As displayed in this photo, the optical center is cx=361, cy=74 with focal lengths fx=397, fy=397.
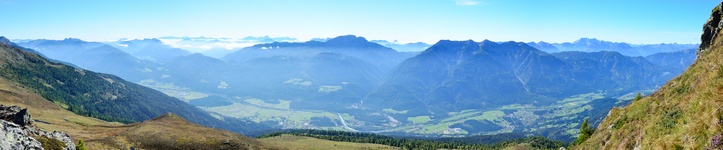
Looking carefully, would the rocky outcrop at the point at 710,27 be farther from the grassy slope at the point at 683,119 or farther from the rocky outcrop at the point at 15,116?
the rocky outcrop at the point at 15,116

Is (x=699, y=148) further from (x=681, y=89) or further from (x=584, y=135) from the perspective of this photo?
(x=584, y=135)

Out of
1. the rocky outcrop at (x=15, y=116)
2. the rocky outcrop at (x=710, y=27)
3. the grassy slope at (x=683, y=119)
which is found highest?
the rocky outcrop at (x=710, y=27)

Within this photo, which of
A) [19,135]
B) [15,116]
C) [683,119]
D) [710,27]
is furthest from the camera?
[15,116]

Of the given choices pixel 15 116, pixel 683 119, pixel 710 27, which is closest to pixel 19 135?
pixel 15 116

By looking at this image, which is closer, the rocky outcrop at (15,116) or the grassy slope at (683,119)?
the grassy slope at (683,119)

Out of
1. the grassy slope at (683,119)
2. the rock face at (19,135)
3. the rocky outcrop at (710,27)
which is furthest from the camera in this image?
the rocky outcrop at (710,27)

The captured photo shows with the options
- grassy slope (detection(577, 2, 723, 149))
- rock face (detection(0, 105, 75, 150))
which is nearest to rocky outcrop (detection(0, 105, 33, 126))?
rock face (detection(0, 105, 75, 150))

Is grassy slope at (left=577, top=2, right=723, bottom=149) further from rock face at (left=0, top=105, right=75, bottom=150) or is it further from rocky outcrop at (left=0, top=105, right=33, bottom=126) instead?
rocky outcrop at (left=0, top=105, right=33, bottom=126)

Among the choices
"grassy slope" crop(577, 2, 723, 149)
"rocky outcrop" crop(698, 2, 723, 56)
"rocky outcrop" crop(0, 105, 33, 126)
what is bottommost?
"rocky outcrop" crop(0, 105, 33, 126)

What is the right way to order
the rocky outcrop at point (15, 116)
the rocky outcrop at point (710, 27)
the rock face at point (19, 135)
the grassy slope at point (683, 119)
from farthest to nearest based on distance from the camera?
the rocky outcrop at point (15, 116) → the rocky outcrop at point (710, 27) → the rock face at point (19, 135) → the grassy slope at point (683, 119)

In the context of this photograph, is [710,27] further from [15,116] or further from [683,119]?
[15,116]

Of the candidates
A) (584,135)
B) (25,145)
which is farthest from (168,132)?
(584,135)

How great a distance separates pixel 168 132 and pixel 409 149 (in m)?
118

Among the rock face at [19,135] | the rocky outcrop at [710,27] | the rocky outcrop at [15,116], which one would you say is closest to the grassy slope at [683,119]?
the rocky outcrop at [710,27]
